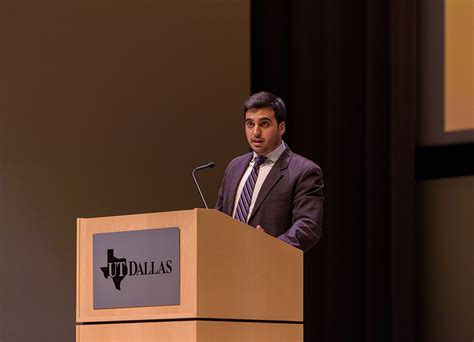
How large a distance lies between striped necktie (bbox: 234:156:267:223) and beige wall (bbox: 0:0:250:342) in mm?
1601

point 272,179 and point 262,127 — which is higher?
point 262,127

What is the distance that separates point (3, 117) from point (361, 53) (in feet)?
6.37

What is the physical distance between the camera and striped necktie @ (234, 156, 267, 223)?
3.33m

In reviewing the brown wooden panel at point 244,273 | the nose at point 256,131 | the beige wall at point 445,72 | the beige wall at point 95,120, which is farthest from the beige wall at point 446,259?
the brown wooden panel at point 244,273

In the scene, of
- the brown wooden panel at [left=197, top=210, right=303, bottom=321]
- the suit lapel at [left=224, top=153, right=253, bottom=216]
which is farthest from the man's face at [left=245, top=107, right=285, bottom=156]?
the brown wooden panel at [left=197, top=210, right=303, bottom=321]

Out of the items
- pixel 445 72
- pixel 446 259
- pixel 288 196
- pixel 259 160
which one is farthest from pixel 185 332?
pixel 445 72

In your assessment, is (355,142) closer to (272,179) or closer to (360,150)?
(360,150)

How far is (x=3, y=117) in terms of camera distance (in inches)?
180

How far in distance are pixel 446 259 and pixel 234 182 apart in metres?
1.73

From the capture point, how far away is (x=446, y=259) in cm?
471

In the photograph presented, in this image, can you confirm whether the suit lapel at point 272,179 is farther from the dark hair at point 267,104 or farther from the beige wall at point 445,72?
the beige wall at point 445,72

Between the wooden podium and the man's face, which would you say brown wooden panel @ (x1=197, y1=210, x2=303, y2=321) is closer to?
the wooden podium

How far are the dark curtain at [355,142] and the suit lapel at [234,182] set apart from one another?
5.28ft

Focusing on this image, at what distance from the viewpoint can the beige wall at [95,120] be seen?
4.58 meters
